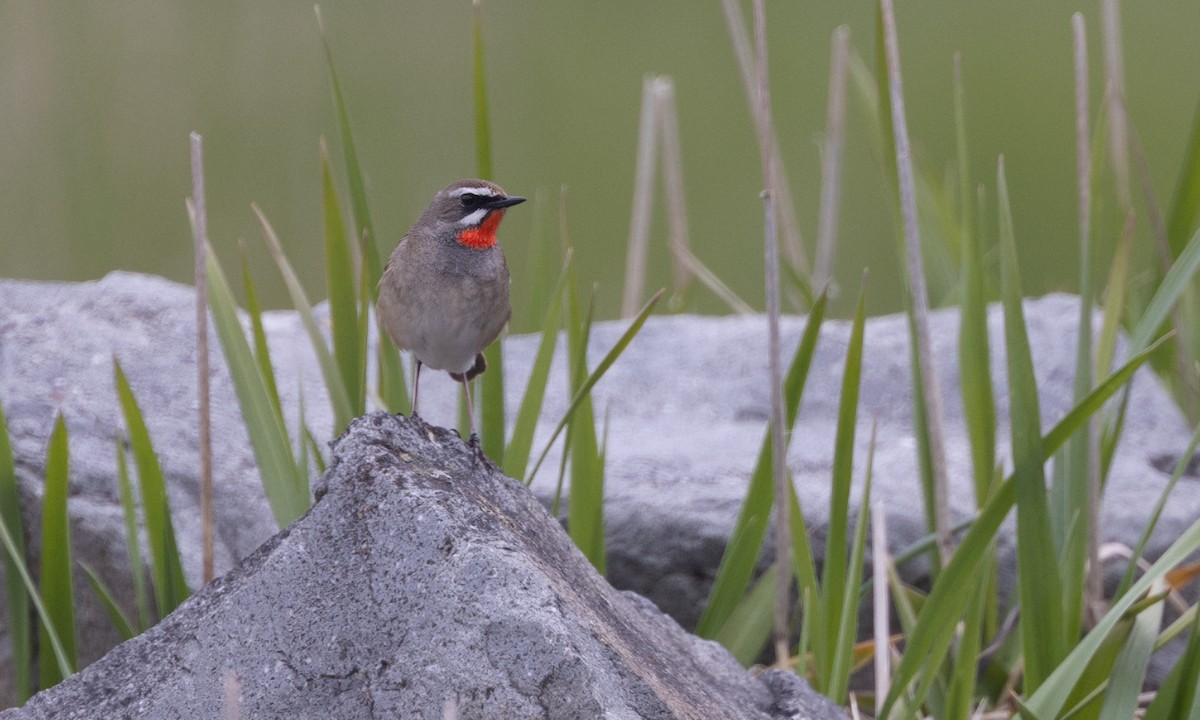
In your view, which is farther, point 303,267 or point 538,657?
point 303,267

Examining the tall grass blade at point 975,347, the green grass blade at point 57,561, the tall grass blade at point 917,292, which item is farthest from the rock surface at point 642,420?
the tall grass blade at point 917,292

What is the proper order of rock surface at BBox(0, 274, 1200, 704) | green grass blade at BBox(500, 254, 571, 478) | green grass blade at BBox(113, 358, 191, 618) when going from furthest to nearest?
1. rock surface at BBox(0, 274, 1200, 704)
2. green grass blade at BBox(500, 254, 571, 478)
3. green grass blade at BBox(113, 358, 191, 618)

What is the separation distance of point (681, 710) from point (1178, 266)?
1.48m

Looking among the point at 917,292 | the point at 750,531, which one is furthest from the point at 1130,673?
the point at 917,292

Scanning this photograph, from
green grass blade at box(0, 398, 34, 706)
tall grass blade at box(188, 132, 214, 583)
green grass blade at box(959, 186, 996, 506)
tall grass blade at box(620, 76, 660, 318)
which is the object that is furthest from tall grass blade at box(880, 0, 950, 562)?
tall grass blade at box(620, 76, 660, 318)

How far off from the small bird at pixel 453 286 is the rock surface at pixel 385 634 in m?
0.89

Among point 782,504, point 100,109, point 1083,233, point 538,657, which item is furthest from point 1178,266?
point 100,109

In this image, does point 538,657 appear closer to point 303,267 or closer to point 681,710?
point 681,710

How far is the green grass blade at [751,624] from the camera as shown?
3115 mm

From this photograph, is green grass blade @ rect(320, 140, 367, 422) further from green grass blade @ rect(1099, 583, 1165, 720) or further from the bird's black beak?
green grass blade @ rect(1099, 583, 1165, 720)

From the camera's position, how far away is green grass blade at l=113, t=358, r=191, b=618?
267cm

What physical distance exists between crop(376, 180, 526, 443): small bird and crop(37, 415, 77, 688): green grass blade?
0.75 m

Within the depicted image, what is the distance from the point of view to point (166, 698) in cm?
191

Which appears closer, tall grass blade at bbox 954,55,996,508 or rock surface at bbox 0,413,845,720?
rock surface at bbox 0,413,845,720
